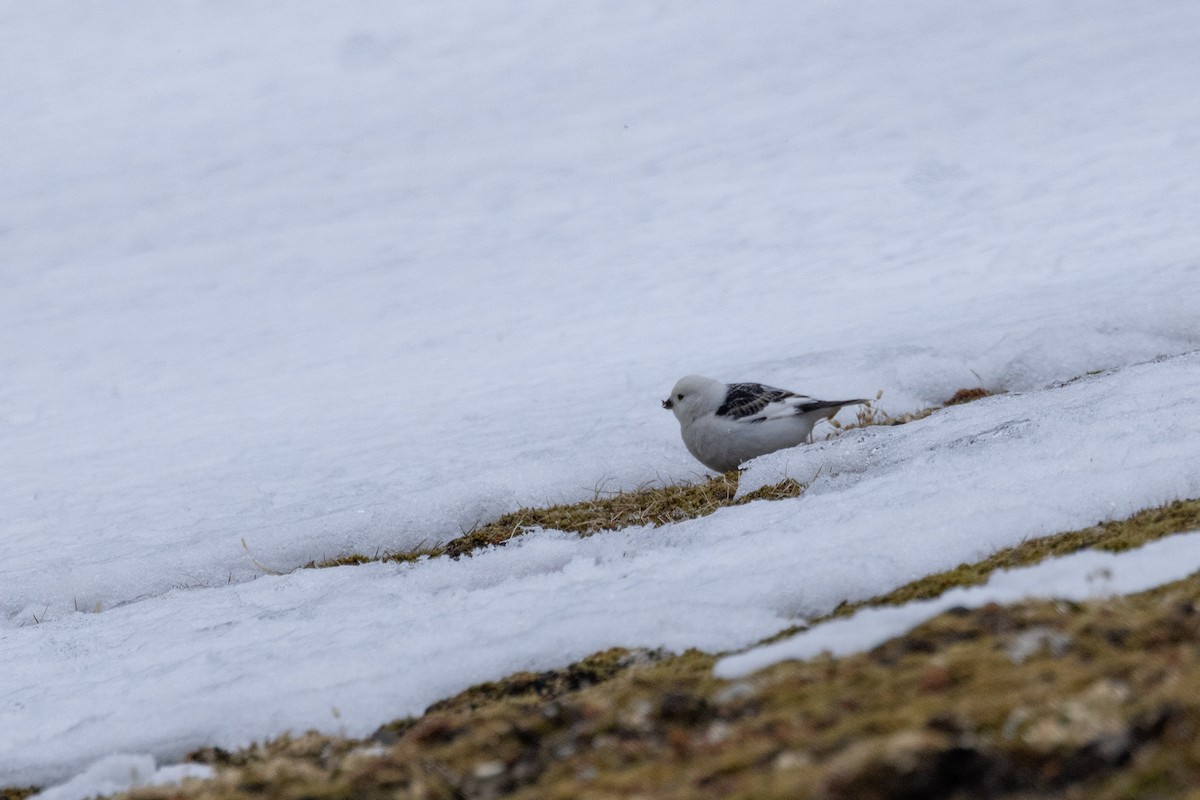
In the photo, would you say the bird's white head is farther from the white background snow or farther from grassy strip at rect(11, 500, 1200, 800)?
grassy strip at rect(11, 500, 1200, 800)

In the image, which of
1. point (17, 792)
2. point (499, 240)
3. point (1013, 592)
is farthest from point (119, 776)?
point (499, 240)

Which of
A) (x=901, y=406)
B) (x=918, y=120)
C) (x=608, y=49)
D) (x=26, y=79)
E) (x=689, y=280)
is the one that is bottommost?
(x=901, y=406)

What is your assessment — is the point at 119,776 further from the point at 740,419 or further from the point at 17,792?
the point at 740,419

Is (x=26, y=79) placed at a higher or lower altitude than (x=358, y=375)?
higher

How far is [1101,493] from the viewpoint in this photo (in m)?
4.02

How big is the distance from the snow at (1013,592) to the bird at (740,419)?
360 centimetres

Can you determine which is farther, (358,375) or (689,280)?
(689,280)

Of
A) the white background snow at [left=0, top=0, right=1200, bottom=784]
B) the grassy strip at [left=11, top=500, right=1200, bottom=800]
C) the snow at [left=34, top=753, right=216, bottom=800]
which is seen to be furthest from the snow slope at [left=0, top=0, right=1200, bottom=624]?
the grassy strip at [left=11, top=500, right=1200, bottom=800]

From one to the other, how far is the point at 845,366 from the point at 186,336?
8.21 meters

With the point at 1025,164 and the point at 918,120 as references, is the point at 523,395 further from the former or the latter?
the point at 918,120

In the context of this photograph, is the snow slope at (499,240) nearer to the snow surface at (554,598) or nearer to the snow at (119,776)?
the snow surface at (554,598)

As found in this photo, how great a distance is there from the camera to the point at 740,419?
22.1 ft

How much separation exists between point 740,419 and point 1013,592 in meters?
4.04

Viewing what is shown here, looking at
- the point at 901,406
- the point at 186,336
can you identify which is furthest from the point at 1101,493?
the point at 186,336
